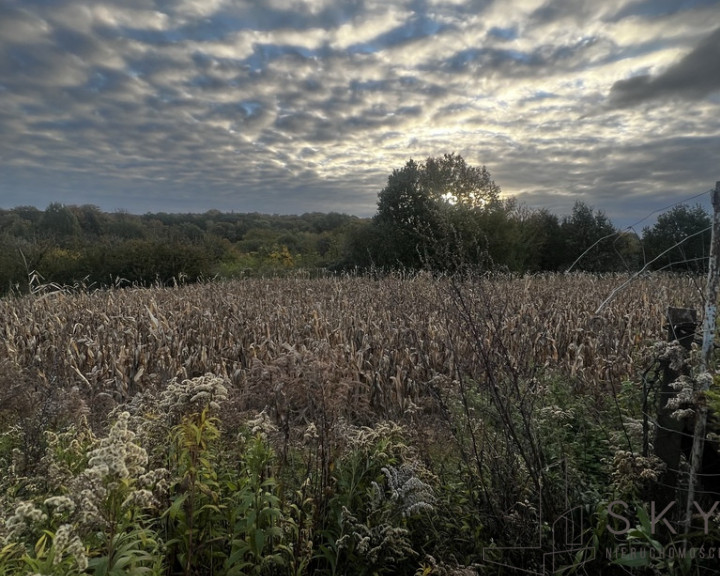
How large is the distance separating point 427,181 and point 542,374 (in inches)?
915

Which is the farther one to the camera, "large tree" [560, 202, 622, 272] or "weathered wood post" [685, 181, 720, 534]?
"large tree" [560, 202, 622, 272]

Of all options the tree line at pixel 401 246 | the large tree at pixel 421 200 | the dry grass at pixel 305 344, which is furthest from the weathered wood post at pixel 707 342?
the large tree at pixel 421 200

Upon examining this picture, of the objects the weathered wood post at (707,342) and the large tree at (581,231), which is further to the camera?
the large tree at (581,231)

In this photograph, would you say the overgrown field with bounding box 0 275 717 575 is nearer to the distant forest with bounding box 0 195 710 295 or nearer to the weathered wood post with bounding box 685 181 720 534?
the weathered wood post with bounding box 685 181 720 534

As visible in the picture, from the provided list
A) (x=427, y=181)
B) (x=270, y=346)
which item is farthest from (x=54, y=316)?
(x=427, y=181)

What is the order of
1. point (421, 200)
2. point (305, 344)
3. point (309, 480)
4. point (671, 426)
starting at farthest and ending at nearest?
point (421, 200) → point (305, 344) → point (309, 480) → point (671, 426)

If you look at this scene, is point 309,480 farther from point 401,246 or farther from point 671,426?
point 401,246

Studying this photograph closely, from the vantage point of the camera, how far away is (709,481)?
3.31 metres

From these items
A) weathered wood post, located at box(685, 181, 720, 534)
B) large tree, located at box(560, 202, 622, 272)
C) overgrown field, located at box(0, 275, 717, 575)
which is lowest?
overgrown field, located at box(0, 275, 717, 575)

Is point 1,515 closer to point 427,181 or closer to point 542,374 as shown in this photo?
point 542,374

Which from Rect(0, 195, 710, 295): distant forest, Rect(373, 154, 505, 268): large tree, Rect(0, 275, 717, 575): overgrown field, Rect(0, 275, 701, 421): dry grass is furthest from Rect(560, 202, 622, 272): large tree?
Rect(0, 275, 717, 575): overgrown field

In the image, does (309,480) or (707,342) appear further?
(309,480)

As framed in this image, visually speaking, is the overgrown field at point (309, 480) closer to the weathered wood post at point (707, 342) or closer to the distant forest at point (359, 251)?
the weathered wood post at point (707, 342)

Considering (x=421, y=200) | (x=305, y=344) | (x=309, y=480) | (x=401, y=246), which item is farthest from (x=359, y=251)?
(x=309, y=480)
